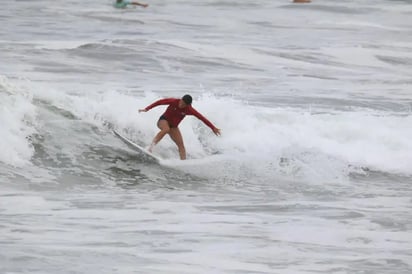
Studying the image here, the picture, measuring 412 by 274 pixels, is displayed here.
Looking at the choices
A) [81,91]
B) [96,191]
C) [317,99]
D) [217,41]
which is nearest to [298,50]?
[217,41]

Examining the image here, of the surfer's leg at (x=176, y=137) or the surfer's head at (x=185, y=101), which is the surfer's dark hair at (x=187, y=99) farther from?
the surfer's leg at (x=176, y=137)

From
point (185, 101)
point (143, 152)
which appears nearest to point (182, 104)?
point (185, 101)

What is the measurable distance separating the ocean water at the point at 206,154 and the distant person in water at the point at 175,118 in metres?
0.35

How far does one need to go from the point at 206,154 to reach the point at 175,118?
2071 mm

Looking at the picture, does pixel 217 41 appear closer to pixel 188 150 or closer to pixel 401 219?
pixel 188 150

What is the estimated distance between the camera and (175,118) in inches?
717

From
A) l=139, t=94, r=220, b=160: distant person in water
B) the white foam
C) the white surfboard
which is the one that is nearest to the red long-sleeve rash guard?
l=139, t=94, r=220, b=160: distant person in water

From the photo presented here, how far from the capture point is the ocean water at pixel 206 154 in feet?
42.7

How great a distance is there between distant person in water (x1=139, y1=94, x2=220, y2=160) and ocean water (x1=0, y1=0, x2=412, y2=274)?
35 cm

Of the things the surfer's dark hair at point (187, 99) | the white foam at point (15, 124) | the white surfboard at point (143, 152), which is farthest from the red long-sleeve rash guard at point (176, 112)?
the white foam at point (15, 124)

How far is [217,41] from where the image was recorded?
115 feet

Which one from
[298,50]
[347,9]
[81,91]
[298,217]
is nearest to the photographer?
[298,217]

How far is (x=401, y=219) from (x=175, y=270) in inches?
167

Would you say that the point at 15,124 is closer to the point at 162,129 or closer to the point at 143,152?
the point at 143,152
